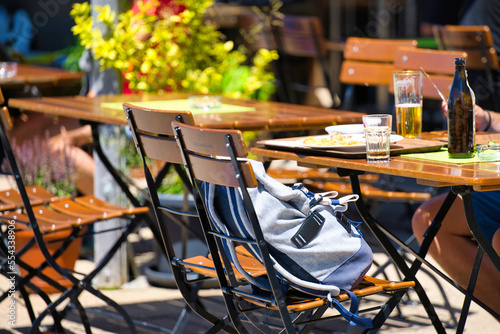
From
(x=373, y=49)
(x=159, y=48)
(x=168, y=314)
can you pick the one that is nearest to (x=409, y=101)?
(x=168, y=314)

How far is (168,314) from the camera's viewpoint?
3602 mm

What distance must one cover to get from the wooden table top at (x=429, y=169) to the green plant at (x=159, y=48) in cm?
191

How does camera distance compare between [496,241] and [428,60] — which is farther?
[428,60]

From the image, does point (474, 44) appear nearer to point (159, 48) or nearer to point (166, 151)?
point (159, 48)

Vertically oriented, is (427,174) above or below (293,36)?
above

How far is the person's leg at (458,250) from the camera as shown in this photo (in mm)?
2756

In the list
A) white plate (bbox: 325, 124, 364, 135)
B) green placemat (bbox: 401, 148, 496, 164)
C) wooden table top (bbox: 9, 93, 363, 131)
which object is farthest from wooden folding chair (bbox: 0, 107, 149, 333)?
green placemat (bbox: 401, 148, 496, 164)

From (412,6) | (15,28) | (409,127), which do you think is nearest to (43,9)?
(15,28)

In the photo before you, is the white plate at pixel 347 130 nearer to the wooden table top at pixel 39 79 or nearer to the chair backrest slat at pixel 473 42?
the chair backrest slat at pixel 473 42

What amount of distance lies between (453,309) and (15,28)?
30.0 feet

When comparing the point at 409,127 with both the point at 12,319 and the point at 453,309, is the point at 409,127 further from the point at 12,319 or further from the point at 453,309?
the point at 12,319

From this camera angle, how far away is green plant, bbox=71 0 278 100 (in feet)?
13.4

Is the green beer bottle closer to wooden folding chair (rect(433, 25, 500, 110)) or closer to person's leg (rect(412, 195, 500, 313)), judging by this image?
person's leg (rect(412, 195, 500, 313))

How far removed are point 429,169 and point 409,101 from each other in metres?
0.57
